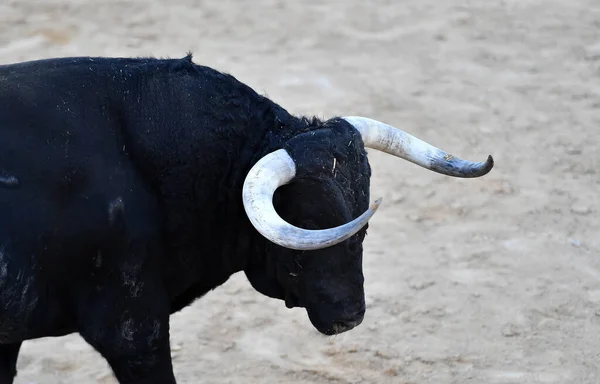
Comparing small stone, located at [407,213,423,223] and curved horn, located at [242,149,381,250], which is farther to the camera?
small stone, located at [407,213,423,223]

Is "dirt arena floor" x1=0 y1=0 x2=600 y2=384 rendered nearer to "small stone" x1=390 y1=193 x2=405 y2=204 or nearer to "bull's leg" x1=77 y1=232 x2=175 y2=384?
"small stone" x1=390 y1=193 x2=405 y2=204

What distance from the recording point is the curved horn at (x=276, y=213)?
398 centimetres

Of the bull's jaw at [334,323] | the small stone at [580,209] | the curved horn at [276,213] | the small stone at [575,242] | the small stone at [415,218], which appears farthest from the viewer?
the small stone at [580,209]

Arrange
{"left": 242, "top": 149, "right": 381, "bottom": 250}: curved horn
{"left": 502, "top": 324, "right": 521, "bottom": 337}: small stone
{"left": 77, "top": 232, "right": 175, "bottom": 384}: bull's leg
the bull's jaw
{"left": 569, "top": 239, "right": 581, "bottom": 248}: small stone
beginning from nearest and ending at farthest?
1. {"left": 242, "top": 149, "right": 381, "bottom": 250}: curved horn
2. {"left": 77, "top": 232, "right": 175, "bottom": 384}: bull's leg
3. the bull's jaw
4. {"left": 502, "top": 324, "right": 521, "bottom": 337}: small stone
5. {"left": 569, "top": 239, "right": 581, "bottom": 248}: small stone

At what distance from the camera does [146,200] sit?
14.9 ft

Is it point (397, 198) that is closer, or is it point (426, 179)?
point (397, 198)

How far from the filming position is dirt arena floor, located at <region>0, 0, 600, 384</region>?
20.5 ft

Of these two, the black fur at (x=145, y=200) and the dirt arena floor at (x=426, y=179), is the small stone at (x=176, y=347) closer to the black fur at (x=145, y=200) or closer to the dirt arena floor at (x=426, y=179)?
the dirt arena floor at (x=426, y=179)

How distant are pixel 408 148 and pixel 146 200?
122 cm

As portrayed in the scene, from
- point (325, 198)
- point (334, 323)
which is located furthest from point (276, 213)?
point (334, 323)

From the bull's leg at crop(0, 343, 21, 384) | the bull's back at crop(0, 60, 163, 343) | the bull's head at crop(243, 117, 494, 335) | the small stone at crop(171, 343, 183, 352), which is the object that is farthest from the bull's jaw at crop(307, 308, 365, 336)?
the small stone at crop(171, 343, 183, 352)

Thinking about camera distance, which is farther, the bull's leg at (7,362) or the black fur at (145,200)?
the bull's leg at (7,362)

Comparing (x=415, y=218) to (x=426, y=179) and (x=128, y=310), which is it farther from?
(x=128, y=310)

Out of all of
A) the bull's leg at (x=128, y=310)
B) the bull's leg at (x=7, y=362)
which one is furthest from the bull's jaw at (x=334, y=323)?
the bull's leg at (x=7, y=362)
